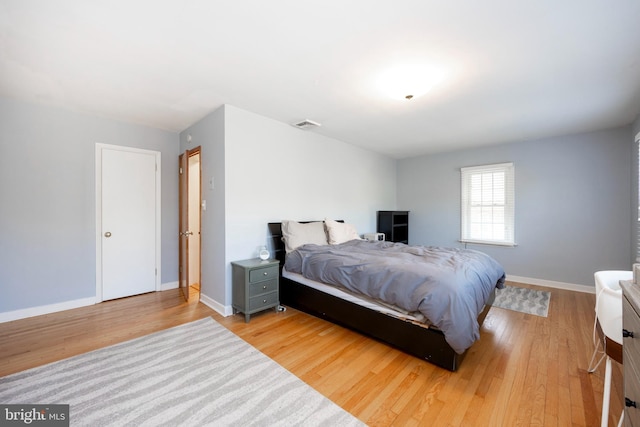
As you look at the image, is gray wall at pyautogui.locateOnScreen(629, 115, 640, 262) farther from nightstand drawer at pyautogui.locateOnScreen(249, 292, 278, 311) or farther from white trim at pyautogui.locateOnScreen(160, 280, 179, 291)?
white trim at pyautogui.locateOnScreen(160, 280, 179, 291)

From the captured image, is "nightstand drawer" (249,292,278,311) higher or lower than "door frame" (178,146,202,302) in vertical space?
lower

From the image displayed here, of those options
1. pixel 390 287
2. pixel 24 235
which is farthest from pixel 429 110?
pixel 24 235

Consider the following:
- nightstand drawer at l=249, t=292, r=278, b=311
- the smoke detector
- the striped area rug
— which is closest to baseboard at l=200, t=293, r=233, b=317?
nightstand drawer at l=249, t=292, r=278, b=311

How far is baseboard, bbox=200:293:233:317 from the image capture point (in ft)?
9.87

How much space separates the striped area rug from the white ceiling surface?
249 centimetres

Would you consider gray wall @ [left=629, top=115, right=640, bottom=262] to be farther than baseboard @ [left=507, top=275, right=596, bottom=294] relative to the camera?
No

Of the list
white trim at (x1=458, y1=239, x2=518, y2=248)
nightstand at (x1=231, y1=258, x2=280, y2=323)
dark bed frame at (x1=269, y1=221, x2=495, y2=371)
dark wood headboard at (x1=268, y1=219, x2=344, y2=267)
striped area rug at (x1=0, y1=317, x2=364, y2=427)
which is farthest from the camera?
white trim at (x1=458, y1=239, x2=518, y2=248)

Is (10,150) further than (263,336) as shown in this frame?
Yes

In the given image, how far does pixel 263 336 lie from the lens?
2.54 metres

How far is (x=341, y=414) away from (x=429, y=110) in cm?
323

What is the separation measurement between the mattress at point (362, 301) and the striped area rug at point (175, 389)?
0.89 m

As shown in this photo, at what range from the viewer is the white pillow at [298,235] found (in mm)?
3301

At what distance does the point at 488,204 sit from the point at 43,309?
6904 millimetres

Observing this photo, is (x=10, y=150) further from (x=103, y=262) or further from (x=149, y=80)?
(x=149, y=80)
